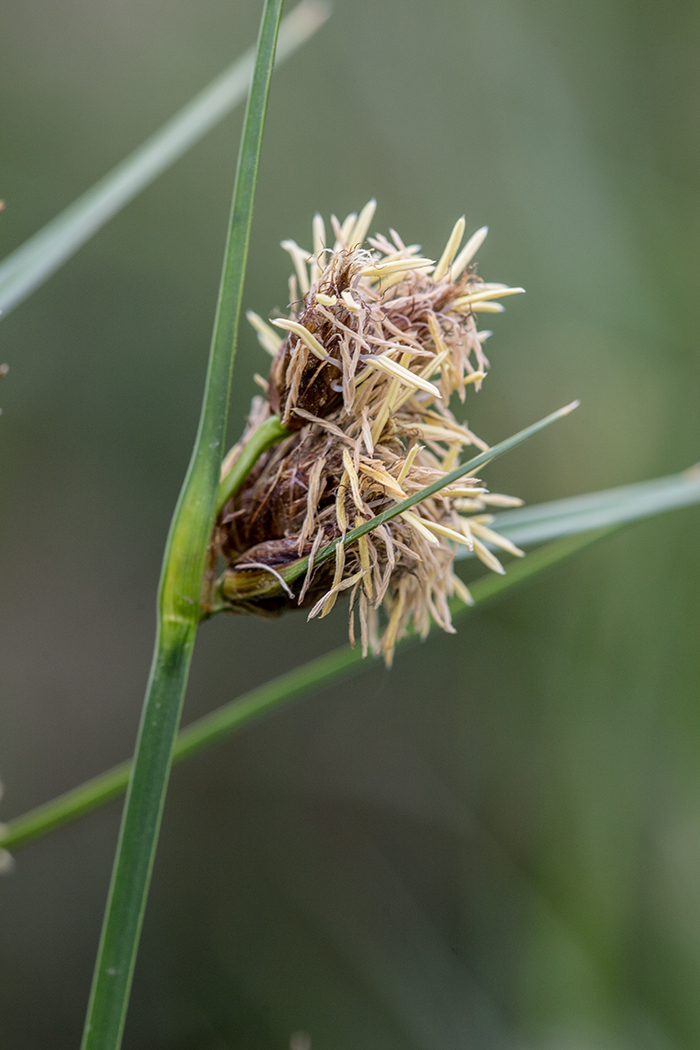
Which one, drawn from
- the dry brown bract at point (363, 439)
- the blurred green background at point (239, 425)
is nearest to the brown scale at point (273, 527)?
the dry brown bract at point (363, 439)

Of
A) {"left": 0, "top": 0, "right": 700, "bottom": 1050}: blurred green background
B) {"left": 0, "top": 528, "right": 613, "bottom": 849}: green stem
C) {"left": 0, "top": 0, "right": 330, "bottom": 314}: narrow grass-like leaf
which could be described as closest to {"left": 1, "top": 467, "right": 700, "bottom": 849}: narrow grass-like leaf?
{"left": 0, "top": 528, "right": 613, "bottom": 849}: green stem

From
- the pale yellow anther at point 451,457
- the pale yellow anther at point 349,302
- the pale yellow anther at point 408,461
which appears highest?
the pale yellow anther at point 349,302

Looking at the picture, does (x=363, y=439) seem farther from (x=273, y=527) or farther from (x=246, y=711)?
(x=246, y=711)

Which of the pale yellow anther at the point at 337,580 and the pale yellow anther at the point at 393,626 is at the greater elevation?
the pale yellow anther at the point at 337,580

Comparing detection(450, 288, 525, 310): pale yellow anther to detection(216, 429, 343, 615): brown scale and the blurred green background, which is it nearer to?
detection(216, 429, 343, 615): brown scale

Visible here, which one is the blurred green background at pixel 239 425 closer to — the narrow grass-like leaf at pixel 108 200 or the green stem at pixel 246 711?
the green stem at pixel 246 711

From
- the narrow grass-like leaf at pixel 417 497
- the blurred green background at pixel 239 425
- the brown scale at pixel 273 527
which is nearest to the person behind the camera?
the narrow grass-like leaf at pixel 417 497

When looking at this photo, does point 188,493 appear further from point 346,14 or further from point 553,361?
point 346,14

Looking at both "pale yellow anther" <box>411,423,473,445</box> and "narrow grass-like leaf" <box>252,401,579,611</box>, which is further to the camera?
"pale yellow anther" <box>411,423,473,445</box>
